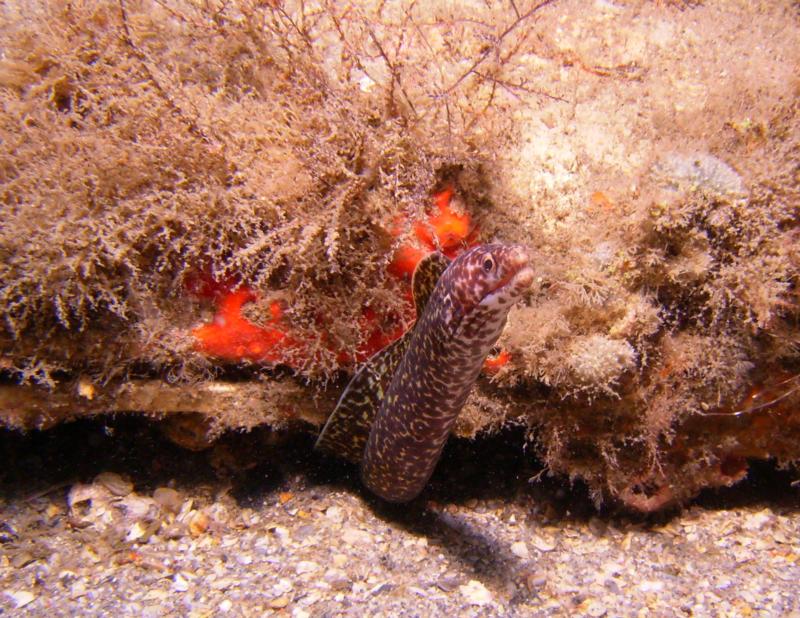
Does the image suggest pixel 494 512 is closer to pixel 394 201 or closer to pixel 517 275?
pixel 517 275

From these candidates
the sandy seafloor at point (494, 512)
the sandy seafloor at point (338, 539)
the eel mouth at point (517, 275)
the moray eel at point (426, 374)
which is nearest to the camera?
the eel mouth at point (517, 275)

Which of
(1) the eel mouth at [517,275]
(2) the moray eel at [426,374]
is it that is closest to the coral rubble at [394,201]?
(2) the moray eel at [426,374]

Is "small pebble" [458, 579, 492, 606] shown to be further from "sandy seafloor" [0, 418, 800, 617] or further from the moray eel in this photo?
the moray eel

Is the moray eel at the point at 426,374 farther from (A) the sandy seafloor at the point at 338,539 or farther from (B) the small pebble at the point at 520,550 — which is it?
(B) the small pebble at the point at 520,550

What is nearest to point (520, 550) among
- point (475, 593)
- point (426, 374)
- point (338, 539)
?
point (475, 593)

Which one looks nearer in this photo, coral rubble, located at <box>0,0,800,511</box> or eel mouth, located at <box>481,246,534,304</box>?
eel mouth, located at <box>481,246,534,304</box>

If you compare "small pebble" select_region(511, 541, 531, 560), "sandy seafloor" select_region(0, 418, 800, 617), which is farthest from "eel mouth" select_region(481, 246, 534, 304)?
"small pebble" select_region(511, 541, 531, 560)

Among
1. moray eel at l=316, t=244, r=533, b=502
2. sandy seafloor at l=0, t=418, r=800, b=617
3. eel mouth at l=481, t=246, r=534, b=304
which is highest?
eel mouth at l=481, t=246, r=534, b=304
